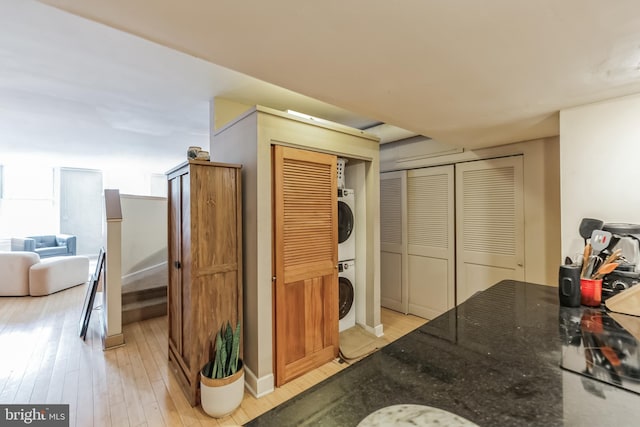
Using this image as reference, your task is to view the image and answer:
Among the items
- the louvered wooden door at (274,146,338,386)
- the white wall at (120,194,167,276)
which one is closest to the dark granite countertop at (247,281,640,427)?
the louvered wooden door at (274,146,338,386)

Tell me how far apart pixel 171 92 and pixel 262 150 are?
1.36 m

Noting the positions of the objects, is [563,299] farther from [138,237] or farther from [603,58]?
[138,237]

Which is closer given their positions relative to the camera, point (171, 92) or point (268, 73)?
point (268, 73)

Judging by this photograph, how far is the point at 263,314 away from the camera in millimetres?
2021

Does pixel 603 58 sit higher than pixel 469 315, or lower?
higher

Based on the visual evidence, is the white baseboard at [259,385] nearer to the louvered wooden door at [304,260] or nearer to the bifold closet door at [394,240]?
the louvered wooden door at [304,260]

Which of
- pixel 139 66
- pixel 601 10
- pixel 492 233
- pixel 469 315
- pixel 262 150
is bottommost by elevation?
pixel 469 315

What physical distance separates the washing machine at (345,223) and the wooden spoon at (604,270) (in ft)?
5.98

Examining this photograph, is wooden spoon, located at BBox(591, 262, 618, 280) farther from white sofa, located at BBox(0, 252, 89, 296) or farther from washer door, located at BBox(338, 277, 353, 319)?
white sofa, located at BBox(0, 252, 89, 296)

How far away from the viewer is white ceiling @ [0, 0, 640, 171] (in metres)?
0.91

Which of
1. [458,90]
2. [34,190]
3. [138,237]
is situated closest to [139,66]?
[458,90]

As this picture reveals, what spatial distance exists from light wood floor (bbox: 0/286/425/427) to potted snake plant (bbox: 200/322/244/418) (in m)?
0.09

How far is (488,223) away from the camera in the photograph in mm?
2898

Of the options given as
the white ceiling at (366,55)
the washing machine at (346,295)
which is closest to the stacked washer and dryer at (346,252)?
the washing machine at (346,295)
